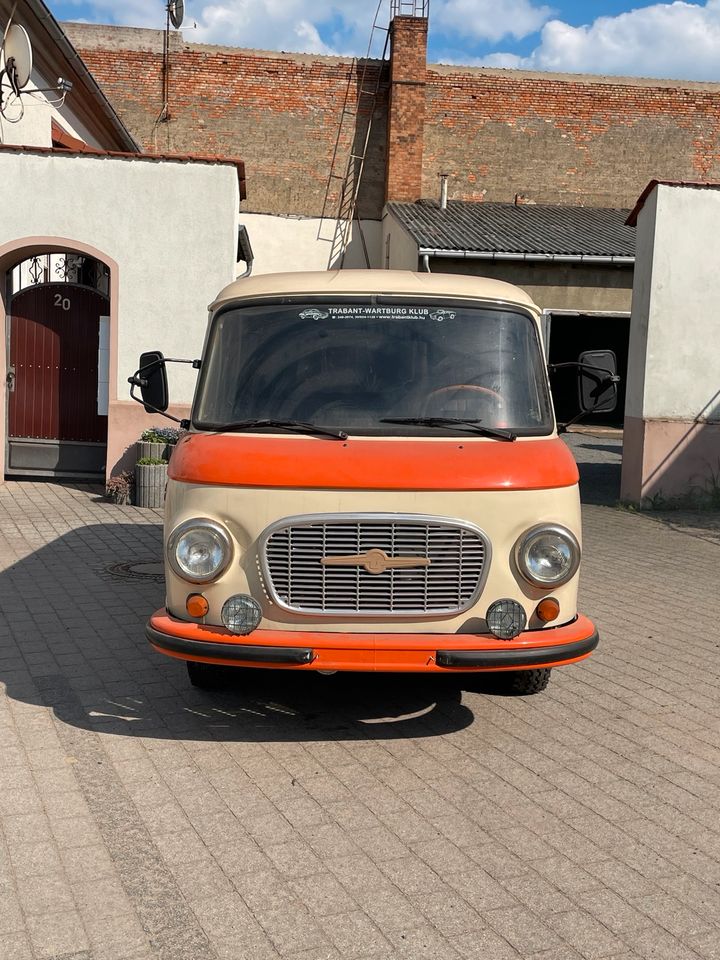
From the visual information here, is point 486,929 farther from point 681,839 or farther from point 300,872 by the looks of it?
point 681,839

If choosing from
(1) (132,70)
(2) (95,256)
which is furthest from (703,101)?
(2) (95,256)

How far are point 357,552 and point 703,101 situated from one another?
33.0 meters

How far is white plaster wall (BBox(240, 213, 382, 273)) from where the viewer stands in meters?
31.4

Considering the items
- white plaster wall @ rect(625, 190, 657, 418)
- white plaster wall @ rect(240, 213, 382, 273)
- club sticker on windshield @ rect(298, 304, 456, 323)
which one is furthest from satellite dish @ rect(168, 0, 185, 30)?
club sticker on windshield @ rect(298, 304, 456, 323)

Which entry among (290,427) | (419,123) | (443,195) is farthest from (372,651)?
(419,123)

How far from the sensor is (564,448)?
5.63 meters

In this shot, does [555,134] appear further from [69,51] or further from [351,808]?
[351,808]

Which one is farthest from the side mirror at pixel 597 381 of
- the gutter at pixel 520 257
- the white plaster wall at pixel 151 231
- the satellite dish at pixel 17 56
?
the gutter at pixel 520 257

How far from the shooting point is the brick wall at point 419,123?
31.9 m

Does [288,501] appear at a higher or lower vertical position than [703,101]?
lower

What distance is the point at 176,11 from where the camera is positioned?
29.9m

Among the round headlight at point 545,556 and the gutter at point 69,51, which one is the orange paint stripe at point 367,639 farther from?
the gutter at point 69,51

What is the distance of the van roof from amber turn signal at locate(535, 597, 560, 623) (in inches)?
69.7

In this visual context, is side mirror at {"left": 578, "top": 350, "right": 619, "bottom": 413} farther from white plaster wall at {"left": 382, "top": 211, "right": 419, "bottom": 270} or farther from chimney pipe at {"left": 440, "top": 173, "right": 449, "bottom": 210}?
chimney pipe at {"left": 440, "top": 173, "right": 449, "bottom": 210}
